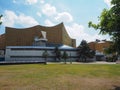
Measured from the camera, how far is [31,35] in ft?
437

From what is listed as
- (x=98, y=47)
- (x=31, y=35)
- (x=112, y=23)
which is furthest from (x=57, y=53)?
(x=112, y=23)

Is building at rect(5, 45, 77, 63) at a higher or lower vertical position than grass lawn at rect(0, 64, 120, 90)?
higher

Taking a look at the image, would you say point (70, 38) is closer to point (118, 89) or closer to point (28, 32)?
point (28, 32)

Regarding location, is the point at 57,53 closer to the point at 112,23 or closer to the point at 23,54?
the point at 23,54

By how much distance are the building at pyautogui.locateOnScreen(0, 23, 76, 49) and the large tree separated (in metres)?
111

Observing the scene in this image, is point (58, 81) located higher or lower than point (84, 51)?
lower

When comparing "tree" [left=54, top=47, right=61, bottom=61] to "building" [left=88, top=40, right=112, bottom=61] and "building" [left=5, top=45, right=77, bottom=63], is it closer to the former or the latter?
"building" [left=5, top=45, right=77, bottom=63]

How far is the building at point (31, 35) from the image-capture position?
13075cm

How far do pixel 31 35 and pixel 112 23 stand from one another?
387 ft

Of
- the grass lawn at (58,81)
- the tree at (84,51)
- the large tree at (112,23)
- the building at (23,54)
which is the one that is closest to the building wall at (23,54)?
the building at (23,54)

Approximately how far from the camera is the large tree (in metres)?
16.7

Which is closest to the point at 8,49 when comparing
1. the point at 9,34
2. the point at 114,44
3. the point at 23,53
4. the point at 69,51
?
the point at 23,53

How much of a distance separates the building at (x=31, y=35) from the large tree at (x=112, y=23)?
111320 millimetres

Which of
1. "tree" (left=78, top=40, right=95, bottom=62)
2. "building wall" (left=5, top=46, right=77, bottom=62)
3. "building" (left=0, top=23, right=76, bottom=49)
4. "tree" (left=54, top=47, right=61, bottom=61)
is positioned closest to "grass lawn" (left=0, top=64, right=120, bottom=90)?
"tree" (left=54, top=47, right=61, bottom=61)
